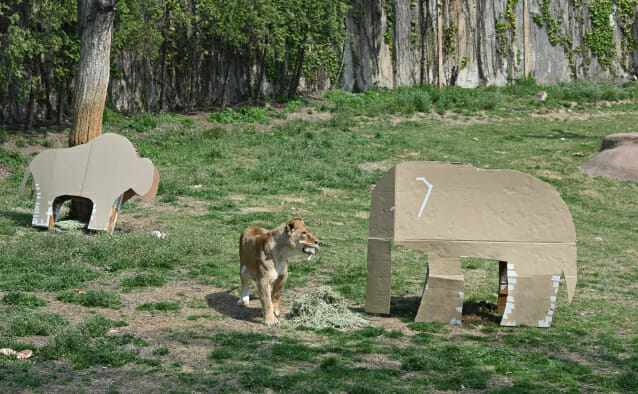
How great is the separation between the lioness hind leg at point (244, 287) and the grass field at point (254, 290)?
0.73 ft

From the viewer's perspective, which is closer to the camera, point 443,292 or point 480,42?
point 443,292

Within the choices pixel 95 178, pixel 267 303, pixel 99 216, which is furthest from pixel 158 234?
pixel 267 303

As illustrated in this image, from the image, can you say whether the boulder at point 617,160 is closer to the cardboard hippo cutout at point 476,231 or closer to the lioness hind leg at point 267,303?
the cardboard hippo cutout at point 476,231

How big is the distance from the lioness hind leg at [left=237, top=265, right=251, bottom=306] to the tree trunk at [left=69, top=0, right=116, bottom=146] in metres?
5.04

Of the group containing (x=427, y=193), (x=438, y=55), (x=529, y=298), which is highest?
(x=438, y=55)

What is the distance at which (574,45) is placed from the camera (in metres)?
27.9

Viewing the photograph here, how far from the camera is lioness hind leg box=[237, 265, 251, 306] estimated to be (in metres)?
8.24

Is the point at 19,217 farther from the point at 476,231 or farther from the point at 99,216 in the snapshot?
the point at 476,231

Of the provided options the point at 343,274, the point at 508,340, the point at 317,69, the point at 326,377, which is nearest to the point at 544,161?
the point at 317,69

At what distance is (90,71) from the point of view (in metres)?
12.0

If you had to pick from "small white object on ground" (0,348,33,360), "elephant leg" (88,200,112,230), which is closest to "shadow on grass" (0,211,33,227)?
"elephant leg" (88,200,112,230)

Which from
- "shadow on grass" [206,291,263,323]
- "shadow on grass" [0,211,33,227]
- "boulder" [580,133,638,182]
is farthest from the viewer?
"boulder" [580,133,638,182]

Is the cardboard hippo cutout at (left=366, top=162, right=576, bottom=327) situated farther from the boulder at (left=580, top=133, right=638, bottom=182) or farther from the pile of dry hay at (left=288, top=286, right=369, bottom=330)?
the boulder at (left=580, top=133, right=638, bottom=182)

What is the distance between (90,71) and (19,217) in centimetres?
264
